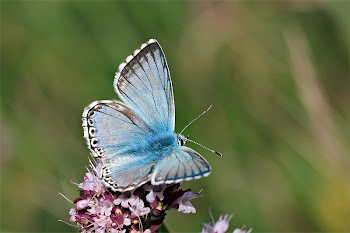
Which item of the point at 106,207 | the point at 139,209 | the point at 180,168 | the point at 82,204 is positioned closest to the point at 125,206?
the point at 139,209

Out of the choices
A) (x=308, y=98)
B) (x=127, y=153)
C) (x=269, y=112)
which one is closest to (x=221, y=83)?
(x=269, y=112)

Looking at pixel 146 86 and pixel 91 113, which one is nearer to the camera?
pixel 91 113

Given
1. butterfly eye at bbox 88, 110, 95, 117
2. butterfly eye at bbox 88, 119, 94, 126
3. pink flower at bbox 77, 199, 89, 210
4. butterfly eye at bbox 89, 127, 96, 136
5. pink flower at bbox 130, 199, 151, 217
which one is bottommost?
pink flower at bbox 130, 199, 151, 217

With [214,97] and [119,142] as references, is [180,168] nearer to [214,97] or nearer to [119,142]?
[119,142]

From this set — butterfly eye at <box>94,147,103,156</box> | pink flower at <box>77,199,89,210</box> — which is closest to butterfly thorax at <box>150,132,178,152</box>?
butterfly eye at <box>94,147,103,156</box>

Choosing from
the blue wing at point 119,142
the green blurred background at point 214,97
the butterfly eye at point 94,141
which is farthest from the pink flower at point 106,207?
the green blurred background at point 214,97

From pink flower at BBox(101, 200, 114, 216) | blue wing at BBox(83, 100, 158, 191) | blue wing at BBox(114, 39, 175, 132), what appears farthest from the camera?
blue wing at BBox(114, 39, 175, 132)

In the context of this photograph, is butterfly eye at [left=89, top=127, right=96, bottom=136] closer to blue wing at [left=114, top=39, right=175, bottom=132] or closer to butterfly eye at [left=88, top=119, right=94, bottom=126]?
butterfly eye at [left=88, top=119, right=94, bottom=126]

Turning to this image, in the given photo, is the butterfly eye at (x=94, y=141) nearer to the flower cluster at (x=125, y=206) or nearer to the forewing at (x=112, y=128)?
the forewing at (x=112, y=128)
